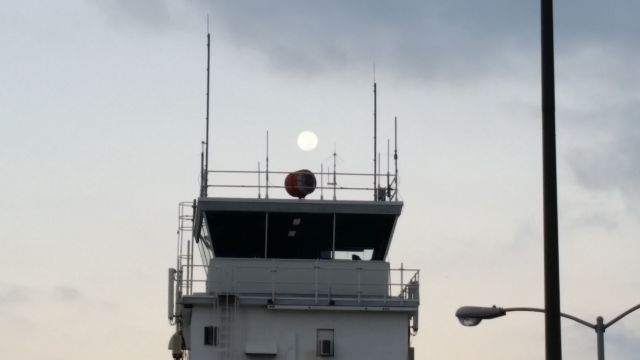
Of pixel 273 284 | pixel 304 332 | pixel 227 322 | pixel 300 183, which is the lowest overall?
pixel 304 332

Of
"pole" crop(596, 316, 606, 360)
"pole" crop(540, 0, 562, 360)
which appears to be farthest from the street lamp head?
"pole" crop(540, 0, 562, 360)

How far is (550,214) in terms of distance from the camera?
20203mm

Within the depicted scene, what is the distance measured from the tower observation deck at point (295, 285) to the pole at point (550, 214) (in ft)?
66.3

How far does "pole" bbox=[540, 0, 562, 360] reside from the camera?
65.9 feet

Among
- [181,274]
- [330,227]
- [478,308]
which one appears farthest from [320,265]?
[478,308]

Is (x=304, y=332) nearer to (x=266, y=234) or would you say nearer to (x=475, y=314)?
(x=266, y=234)

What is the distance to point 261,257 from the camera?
41344mm

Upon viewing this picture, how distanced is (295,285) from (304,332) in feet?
4.57

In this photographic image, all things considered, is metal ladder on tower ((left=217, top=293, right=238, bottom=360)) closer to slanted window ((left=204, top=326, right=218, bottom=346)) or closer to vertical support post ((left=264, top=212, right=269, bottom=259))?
slanted window ((left=204, top=326, right=218, bottom=346))

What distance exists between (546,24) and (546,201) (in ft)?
8.27

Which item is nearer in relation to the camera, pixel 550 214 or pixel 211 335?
pixel 550 214

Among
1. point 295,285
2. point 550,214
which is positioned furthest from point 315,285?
point 550,214

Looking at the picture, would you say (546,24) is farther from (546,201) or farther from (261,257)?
(261,257)

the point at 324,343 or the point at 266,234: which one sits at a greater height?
the point at 266,234
